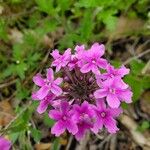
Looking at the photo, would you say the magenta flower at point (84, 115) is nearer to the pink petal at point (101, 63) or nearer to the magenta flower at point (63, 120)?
the magenta flower at point (63, 120)

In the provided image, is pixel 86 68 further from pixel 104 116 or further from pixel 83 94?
pixel 104 116

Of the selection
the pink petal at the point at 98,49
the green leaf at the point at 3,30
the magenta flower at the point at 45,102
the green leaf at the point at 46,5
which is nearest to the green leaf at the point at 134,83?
the pink petal at the point at 98,49

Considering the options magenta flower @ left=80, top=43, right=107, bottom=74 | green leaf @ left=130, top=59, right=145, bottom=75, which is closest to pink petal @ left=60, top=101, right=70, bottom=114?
magenta flower @ left=80, top=43, right=107, bottom=74

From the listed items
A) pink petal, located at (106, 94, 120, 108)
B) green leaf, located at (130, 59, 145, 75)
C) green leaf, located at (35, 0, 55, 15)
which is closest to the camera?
pink petal, located at (106, 94, 120, 108)

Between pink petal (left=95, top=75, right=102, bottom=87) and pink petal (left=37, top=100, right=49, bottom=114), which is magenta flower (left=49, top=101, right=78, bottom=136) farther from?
pink petal (left=95, top=75, right=102, bottom=87)

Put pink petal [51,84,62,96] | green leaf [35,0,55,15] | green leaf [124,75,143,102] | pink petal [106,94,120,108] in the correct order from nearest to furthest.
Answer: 1. pink petal [106,94,120,108]
2. pink petal [51,84,62,96]
3. green leaf [124,75,143,102]
4. green leaf [35,0,55,15]

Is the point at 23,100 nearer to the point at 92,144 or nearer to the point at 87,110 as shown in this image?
the point at 92,144
